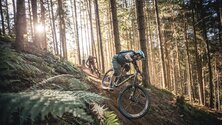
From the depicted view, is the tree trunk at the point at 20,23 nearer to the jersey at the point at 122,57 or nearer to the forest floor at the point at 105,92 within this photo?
the forest floor at the point at 105,92

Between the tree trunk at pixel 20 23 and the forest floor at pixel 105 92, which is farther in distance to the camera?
the tree trunk at pixel 20 23

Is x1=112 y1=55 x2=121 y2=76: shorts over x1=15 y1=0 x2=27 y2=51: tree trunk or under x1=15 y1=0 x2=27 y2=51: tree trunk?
under

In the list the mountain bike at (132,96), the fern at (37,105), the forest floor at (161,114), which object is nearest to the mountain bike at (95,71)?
the forest floor at (161,114)

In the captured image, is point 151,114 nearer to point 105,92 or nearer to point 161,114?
point 161,114

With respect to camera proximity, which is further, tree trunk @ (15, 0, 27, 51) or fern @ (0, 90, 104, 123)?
tree trunk @ (15, 0, 27, 51)

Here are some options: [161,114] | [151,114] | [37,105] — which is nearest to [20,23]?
[151,114]

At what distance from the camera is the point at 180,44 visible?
114ft

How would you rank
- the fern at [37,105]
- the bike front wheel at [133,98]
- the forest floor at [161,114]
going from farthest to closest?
the forest floor at [161,114] < the bike front wheel at [133,98] < the fern at [37,105]

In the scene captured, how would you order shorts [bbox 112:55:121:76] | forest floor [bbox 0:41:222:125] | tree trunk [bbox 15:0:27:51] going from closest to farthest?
forest floor [bbox 0:41:222:125]
shorts [bbox 112:55:121:76]
tree trunk [bbox 15:0:27:51]

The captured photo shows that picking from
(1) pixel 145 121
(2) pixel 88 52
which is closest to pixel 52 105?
(1) pixel 145 121

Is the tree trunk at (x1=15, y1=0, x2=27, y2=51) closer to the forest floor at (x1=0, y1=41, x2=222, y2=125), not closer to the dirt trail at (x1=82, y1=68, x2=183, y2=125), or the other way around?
the forest floor at (x1=0, y1=41, x2=222, y2=125)

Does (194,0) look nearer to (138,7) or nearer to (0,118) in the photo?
(138,7)

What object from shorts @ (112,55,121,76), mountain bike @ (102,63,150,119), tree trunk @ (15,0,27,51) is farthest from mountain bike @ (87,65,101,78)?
shorts @ (112,55,121,76)

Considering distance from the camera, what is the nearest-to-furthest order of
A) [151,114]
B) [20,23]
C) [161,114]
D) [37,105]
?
[37,105] → [20,23] → [151,114] → [161,114]
